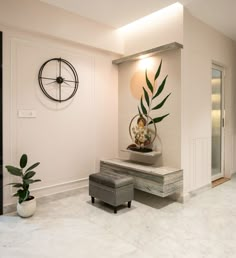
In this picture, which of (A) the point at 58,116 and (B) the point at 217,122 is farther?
(B) the point at 217,122

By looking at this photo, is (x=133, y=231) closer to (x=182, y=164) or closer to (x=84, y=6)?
(x=182, y=164)

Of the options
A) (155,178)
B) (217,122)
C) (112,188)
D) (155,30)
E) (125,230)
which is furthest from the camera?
(217,122)

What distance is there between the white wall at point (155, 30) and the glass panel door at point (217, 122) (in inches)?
49.5

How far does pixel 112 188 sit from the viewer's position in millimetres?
2875

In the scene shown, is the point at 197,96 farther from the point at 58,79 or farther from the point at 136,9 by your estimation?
the point at 58,79

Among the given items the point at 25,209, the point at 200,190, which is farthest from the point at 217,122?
the point at 25,209

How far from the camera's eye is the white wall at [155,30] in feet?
10.6

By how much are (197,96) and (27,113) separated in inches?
102

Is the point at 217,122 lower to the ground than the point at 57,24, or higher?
lower

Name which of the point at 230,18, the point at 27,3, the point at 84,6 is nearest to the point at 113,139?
the point at 84,6

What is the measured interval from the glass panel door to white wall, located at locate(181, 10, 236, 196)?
0.98 ft

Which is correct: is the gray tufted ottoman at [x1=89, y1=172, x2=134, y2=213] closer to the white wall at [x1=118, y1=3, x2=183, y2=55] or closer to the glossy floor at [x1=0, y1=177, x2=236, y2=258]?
the glossy floor at [x1=0, y1=177, x2=236, y2=258]

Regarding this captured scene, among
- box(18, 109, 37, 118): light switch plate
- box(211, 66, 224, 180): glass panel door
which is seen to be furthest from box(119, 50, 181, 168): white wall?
box(18, 109, 37, 118): light switch plate

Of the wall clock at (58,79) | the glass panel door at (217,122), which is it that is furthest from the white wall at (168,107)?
the glass panel door at (217,122)
